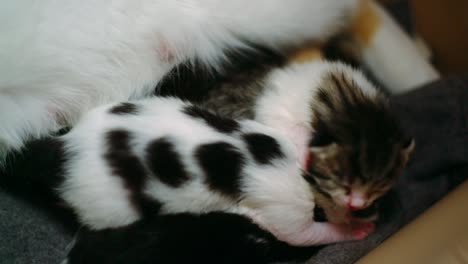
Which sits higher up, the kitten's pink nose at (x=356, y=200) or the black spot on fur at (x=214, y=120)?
the black spot on fur at (x=214, y=120)

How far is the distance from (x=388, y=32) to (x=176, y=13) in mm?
553

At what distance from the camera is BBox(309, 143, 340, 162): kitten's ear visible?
0.78m

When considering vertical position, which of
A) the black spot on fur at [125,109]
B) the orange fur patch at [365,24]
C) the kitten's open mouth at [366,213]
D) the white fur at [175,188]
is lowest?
the kitten's open mouth at [366,213]

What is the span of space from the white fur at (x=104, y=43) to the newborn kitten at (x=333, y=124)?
0.27ft

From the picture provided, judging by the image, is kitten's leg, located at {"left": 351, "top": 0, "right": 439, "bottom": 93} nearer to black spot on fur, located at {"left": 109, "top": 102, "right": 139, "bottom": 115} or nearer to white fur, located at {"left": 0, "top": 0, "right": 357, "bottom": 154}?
white fur, located at {"left": 0, "top": 0, "right": 357, "bottom": 154}

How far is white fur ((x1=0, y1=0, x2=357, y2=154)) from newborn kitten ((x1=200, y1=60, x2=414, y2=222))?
0.27 ft

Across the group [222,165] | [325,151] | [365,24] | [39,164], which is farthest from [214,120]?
[365,24]

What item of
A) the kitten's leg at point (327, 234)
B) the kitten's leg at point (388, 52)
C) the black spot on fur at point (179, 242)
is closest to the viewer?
the black spot on fur at point (179, 242)

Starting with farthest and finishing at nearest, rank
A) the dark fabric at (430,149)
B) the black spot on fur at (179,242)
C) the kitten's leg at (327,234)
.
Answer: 1. the dark fabric at (430,149)
2. the kitten's leg at (327,234)
3. the black spot on fur at (179,242)

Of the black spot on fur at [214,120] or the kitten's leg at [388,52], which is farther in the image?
the kitten's leg at [388,52]

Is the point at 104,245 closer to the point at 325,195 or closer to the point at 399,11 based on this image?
the point at 325,195

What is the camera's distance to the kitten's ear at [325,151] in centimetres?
78

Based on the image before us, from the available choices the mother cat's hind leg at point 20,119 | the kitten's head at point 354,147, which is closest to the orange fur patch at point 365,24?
the kitten's head at point 354,147

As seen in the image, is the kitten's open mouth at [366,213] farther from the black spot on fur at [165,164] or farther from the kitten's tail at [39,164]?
the kitten's tail at [39,164]
